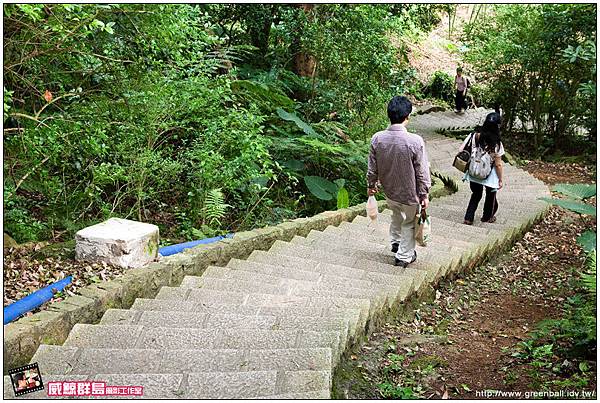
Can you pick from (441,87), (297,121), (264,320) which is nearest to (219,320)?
(264,320)

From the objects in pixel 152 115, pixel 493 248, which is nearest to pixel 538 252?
pixel 493 248

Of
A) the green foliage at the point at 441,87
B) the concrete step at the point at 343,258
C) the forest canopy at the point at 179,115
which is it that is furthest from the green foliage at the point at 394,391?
the green foliage at the point at 441,87

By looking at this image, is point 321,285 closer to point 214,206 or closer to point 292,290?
point 292,290

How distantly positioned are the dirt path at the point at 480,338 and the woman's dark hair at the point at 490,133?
48.7 inches

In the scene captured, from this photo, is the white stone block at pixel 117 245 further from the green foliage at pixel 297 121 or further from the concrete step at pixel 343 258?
the green foliage at pixel 297 121

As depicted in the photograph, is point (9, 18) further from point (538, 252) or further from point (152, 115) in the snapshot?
point (538, 252)

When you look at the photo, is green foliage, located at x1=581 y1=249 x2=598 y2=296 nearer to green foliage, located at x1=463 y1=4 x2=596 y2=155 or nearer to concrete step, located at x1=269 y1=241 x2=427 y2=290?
concrete step, located at x1=269 y1=241 x2=427 y2=290

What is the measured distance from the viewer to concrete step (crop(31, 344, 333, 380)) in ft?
10.8

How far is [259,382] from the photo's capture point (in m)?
3.00

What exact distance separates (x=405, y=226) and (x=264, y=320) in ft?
6.62

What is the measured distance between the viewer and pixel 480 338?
4.94 metres

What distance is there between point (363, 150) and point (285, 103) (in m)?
1.59

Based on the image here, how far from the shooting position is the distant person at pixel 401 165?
5.20 m

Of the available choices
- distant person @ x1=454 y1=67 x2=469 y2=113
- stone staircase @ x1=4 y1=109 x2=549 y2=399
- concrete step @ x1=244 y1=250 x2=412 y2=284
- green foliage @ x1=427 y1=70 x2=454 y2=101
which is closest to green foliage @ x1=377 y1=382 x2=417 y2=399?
stone staircase @ x1=4 y1=109 x2=549 y2=399
